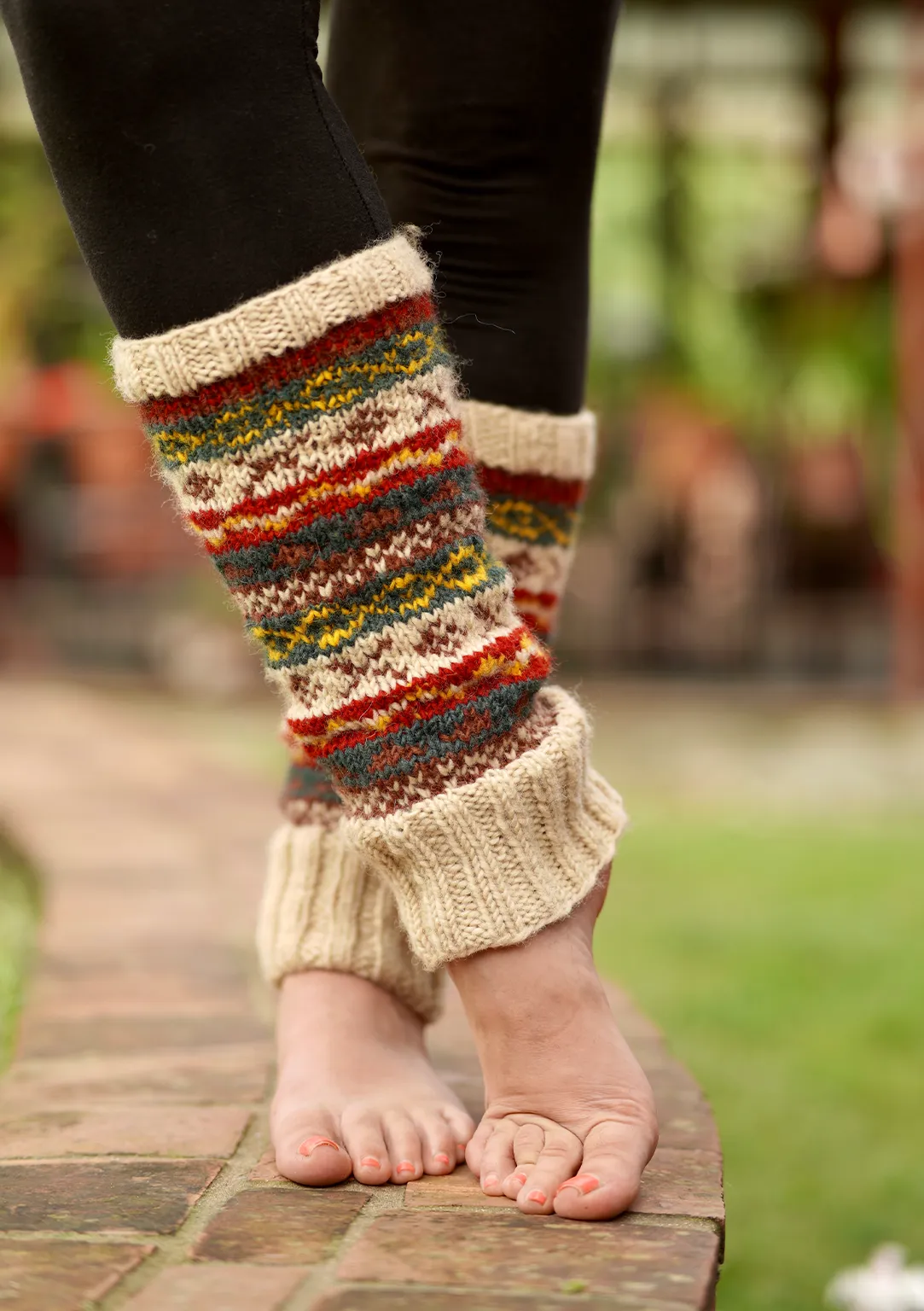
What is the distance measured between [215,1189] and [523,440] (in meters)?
0.49

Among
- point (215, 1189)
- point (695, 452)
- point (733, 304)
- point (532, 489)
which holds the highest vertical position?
point (733, 304)

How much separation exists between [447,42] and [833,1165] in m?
0.89

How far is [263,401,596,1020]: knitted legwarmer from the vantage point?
970 mm

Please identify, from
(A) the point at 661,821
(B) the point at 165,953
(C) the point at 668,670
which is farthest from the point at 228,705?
(B) the point at 165,953

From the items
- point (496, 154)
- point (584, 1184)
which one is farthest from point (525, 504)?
point (584, 1184)

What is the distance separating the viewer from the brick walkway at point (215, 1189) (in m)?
0.69

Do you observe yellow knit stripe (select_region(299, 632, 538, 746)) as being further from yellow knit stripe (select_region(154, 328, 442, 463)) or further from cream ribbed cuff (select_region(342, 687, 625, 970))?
yellow knit stripe (select_region(154, 328, 442, 463))

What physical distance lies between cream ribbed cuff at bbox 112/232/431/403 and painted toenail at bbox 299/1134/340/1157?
0.41 meters

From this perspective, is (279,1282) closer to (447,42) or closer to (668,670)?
(447,42)

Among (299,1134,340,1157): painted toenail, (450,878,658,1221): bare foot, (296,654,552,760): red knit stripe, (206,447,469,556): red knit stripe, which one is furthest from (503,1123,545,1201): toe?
(206,447,469,556): red knit stripe

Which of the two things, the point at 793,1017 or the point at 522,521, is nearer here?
the point at 522,521

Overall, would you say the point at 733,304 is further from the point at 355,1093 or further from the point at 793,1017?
the point at 355,1093

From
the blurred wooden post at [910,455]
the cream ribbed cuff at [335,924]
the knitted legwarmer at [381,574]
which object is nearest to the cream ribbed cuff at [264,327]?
the knitted legwarmer at [381,574]

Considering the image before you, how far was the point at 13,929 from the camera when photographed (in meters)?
1.75
